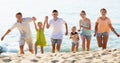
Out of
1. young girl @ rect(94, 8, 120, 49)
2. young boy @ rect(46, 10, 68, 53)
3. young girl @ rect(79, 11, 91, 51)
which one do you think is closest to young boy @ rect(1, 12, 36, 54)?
young boy @ rect(46, 10, 68, 53)

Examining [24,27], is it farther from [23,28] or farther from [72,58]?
[72,58]

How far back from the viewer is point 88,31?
13.6 m

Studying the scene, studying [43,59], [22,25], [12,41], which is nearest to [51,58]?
[43,59]

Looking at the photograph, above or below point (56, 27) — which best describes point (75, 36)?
below

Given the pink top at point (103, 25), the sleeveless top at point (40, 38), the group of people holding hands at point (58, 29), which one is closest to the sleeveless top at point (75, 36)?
the group of people holding hands at point (58, 29)

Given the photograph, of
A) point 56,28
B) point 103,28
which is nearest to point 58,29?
point 56,28

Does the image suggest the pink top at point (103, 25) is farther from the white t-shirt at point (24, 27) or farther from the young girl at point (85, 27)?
the white t-shirt at point (24, 27)

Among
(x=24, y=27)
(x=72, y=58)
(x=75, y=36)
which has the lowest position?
(x=72, y=58)

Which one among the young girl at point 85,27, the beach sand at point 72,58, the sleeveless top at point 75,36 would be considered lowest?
the beach sand at point 72,58

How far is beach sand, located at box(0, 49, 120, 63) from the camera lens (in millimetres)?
10438

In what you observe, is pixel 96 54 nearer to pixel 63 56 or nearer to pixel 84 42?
pixel 63 56

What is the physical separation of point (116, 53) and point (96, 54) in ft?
1.52

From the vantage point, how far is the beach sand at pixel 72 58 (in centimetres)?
1044

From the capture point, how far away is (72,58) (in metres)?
10.6
